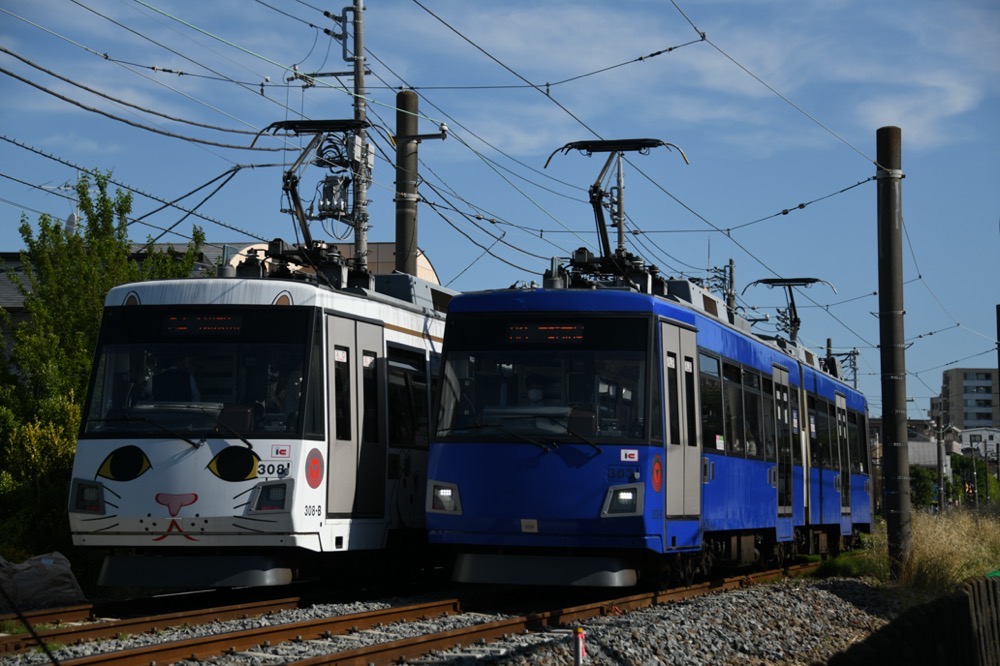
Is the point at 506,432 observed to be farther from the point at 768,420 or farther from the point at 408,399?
the point at 768,420

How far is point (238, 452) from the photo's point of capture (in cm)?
1410

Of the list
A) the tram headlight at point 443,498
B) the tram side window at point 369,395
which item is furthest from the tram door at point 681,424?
the tram side window at point 369,395

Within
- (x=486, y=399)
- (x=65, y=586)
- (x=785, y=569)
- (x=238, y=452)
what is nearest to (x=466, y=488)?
(x=486, y=399)

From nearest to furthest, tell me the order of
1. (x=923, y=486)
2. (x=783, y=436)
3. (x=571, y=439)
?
1. (x=571, y=439)
2. (x=783, y=436)
3. (x=923, y=486)

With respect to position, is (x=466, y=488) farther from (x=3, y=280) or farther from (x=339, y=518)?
(x=3, y=280)

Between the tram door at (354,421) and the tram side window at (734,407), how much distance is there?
4148 mm

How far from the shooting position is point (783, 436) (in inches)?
811

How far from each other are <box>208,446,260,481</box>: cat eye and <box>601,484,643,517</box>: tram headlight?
11.2ft

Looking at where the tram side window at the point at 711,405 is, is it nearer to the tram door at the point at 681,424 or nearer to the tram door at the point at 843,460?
the tram door at the point at 681,424

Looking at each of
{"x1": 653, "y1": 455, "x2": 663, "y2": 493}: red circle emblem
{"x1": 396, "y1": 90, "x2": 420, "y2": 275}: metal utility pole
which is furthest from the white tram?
{"x1": 396, "y1": 90, "x2": 420, "y2": 275}: metal utility pole

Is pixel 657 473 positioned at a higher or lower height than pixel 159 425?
lower

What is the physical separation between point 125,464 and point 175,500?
2.01 feet

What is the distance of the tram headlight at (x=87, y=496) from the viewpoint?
14203 mm

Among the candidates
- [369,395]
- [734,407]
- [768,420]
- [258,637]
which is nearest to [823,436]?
[768,420]
